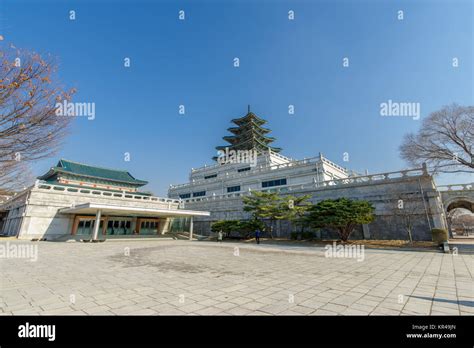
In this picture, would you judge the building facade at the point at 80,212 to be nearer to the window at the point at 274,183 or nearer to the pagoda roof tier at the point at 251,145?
the window at the point at 274,183

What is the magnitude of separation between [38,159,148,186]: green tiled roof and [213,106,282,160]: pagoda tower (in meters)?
19.1

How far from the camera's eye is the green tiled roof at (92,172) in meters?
31.3

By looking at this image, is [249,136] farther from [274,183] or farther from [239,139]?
[274,183]

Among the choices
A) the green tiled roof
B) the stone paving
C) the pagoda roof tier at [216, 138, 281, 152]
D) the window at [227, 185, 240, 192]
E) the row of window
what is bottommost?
the stone paving

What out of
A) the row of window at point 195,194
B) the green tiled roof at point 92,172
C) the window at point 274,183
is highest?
the green tiled roof at point 92,172

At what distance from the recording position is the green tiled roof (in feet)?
103

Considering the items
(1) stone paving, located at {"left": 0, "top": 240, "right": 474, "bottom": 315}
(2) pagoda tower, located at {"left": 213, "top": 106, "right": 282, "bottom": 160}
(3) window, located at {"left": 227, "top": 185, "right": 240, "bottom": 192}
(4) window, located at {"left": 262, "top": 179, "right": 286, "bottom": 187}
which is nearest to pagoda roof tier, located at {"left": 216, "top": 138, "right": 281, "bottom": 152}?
(2) pagoda tower, located at {"left": 213, "top": 106, "right": 282, "bottom": 160}

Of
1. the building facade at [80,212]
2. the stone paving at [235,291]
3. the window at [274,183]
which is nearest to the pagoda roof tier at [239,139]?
the window at [274,183]

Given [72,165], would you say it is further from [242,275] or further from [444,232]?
[444,232]

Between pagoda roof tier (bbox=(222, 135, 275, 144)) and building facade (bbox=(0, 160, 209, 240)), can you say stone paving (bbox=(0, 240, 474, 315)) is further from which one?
pagoda roof tier (bbox=(222, 135, 275, 144))

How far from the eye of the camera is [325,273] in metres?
6.68

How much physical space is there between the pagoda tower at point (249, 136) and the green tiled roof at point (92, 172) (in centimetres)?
1908
